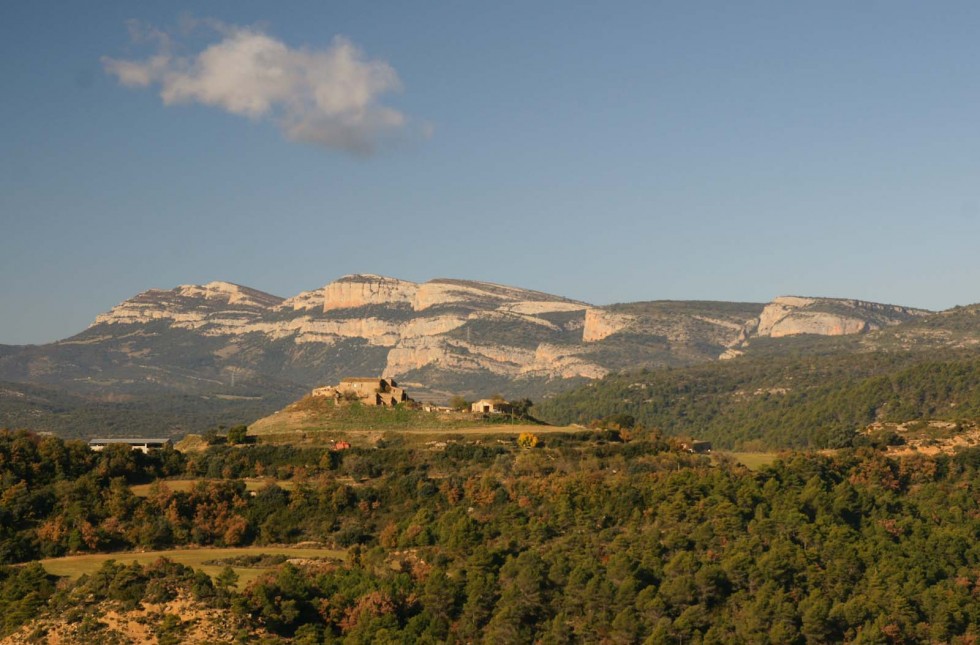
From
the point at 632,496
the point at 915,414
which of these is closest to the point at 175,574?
the point at 632,496

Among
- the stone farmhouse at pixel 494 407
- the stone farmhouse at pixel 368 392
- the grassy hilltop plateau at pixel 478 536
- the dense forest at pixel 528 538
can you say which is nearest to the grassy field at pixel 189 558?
the grassy hilltop plateau at pixel 478 536

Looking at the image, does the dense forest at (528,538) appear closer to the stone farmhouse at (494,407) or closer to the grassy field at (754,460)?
the grassy field at (754,460)

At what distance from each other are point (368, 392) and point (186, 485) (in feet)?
103

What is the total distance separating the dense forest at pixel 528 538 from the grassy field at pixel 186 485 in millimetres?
923

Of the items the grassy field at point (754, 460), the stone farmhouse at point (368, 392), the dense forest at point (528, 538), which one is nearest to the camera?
the dense forest at point (528, 538)

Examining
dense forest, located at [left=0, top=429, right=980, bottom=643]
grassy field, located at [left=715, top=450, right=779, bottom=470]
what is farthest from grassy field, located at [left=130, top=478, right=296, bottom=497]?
grassy field, located at [left=715, top=450, right=779, bottom=470]

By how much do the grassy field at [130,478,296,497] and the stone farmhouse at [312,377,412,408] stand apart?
24.6 meters

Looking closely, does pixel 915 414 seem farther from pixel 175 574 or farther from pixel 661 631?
pixel 175 574

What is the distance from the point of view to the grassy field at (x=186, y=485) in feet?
309

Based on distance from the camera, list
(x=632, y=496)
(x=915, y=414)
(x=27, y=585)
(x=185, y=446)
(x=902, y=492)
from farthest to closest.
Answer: (x=915, y=414) < (x=185, y=446) < (x=902, y=492) < (x=632, y=496) < (x=27, y=585)

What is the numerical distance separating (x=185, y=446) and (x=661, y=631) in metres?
54.1

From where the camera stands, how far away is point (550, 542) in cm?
8531

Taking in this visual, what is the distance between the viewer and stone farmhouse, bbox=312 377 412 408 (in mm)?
123688

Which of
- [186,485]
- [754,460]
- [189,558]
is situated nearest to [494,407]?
[754,460]
